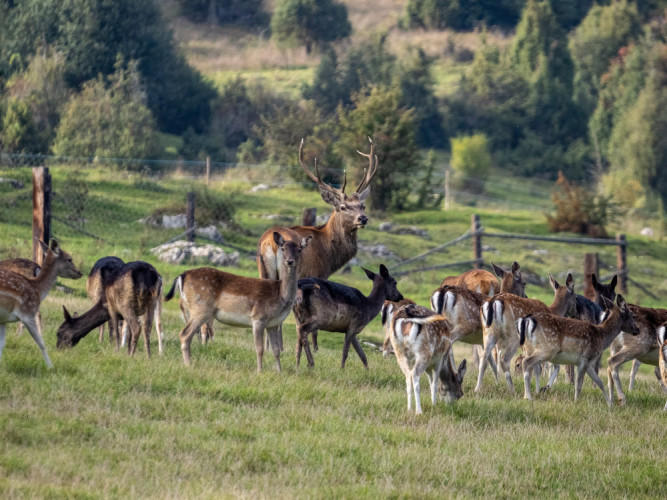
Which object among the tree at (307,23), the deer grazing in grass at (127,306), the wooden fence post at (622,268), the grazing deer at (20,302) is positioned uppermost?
the tree at (307,23)

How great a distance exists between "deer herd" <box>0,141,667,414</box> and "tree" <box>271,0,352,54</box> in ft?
155

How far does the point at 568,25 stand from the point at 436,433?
6209 cm

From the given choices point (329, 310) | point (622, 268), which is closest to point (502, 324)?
point (329, 310)

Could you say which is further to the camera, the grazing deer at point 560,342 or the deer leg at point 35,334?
the grazing deer at point 560,342

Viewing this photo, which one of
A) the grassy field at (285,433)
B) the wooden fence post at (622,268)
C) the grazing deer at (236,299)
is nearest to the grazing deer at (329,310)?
the grassy field at (285,433)

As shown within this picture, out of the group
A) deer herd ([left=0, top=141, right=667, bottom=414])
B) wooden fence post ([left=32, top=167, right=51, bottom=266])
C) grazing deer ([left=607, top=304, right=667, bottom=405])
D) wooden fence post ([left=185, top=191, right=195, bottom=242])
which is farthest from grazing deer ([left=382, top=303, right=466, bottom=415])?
wooden fence post ([left=185, top=191, right=195, bottom=242])

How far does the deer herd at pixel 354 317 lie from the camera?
32.0 ft

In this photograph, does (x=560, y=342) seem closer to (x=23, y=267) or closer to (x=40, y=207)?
(x=23, y=267)

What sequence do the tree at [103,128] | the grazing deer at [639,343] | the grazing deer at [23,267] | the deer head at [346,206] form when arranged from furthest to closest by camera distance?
the tree at [103,128] → the deer head at [346,206] → the grazing deer at [23,267] → the grazing deer at [639,343]

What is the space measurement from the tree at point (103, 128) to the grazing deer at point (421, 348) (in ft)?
82.9

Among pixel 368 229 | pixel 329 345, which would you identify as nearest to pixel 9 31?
pixel 368 229

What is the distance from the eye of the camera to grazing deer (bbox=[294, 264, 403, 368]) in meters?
11.6

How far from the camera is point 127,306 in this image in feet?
36.4

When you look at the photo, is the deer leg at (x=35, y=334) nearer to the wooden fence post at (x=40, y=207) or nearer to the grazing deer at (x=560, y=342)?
the grazing deer at (x=560, y=342)
